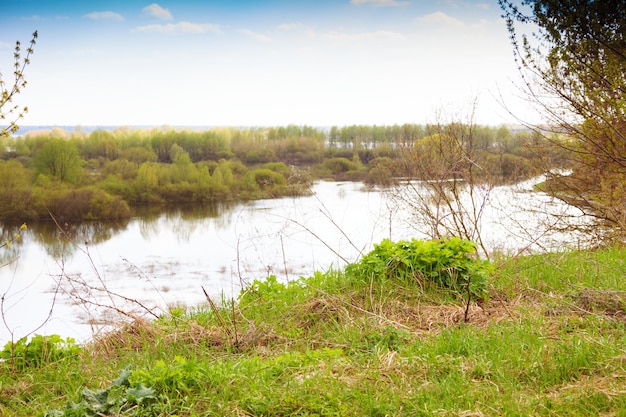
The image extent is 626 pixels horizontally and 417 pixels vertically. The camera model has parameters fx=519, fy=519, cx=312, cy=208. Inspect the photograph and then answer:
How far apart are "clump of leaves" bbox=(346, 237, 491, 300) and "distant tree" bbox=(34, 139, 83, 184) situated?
32667 mm

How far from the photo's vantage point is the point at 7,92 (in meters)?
3.99

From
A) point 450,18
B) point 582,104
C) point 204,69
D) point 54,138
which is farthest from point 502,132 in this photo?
point 204,69

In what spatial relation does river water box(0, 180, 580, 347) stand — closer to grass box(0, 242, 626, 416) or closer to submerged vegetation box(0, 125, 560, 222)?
grass box(0, 242, 626, 416)

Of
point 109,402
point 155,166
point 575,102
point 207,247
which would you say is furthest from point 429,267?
point 155,166

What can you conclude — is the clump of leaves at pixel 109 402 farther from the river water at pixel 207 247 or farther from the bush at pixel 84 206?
the bush at pixel 84 206

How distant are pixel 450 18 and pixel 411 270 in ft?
77.1

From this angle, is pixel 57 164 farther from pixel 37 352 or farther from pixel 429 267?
pixel 429 267

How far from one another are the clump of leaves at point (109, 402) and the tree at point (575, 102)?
5.40 meters

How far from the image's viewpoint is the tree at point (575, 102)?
6.21m

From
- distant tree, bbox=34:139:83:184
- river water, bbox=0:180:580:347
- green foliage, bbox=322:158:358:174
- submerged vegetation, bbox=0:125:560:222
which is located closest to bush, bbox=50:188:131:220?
submerged vegetation, bbox=0:125:560:222

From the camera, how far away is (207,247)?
81.0ft

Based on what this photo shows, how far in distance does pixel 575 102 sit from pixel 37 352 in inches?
305

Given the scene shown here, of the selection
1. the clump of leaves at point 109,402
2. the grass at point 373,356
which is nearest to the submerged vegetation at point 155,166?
the grass at point 373,356

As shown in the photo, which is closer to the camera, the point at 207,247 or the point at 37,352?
the point at 37,352
